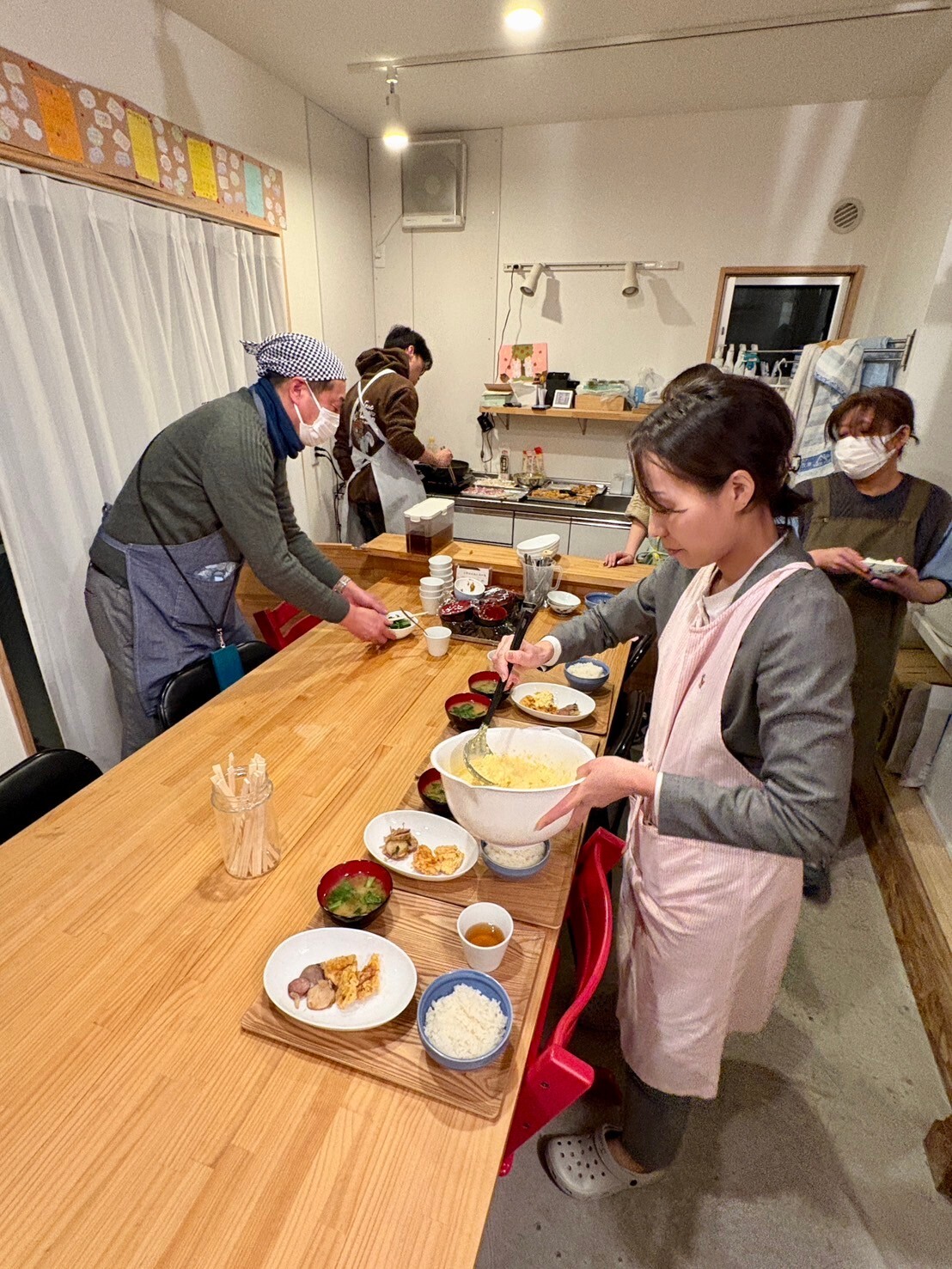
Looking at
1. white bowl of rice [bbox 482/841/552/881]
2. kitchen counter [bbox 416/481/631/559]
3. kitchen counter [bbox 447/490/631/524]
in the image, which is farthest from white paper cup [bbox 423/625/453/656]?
kitchen counter [bbox 447/490/631/524]

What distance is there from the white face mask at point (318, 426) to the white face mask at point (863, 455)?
156 cm

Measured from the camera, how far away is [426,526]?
96.8 inches

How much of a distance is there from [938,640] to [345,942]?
96.9 inches

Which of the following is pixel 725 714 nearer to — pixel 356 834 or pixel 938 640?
pixel 356 834

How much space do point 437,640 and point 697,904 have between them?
3.67 feet

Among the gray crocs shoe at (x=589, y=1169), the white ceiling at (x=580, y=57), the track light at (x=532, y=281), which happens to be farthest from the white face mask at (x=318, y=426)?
the track light at (x=532, y=281)

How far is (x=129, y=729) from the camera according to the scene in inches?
81.0

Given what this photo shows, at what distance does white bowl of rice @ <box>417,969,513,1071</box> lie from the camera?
818mm

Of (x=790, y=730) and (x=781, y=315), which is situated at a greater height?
(x=781, y=315)

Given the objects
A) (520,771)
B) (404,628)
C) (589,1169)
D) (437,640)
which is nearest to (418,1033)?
(520,771)

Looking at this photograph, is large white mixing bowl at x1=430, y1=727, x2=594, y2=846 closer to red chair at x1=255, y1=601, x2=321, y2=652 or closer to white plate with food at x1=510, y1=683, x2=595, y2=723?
white plate with food at x1=510, y1=683, x2=595, y2=723

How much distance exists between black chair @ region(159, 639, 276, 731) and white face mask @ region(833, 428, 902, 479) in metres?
1.89

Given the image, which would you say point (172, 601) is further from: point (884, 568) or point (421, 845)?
point (884, 568)

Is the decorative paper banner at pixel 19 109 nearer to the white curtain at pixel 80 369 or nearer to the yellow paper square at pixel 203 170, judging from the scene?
the white curtain at pixel 80 369
